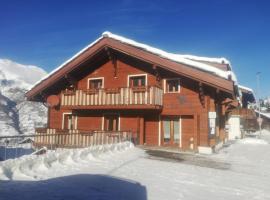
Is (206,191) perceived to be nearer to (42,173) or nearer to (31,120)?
(42,173)

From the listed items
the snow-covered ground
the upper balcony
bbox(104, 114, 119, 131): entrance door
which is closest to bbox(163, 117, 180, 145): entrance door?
the upper balcony

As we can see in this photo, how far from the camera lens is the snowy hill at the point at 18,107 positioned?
11831 cm

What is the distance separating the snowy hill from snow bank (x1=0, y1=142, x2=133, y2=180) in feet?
305

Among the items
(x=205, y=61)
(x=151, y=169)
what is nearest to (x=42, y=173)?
(x=151, y=169)

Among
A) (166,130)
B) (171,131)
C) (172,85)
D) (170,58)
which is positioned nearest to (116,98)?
(172,85)

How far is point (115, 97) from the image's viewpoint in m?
17.9

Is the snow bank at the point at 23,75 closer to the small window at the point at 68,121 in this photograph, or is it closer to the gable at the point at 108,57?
the gable at the point at 108,57

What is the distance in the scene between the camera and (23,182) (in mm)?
6719

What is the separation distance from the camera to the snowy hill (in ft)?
388

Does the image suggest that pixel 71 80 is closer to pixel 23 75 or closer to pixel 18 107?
pixel 18 107

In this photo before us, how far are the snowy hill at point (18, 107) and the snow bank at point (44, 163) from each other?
93112 millimetres

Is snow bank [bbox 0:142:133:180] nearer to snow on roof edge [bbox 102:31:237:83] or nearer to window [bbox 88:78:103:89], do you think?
snow on roof edge [bbox 102:31:237:83]

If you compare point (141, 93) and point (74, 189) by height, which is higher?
point (141, 93)

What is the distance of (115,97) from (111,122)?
2757 millimetres
